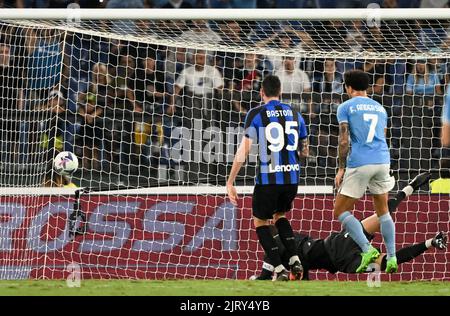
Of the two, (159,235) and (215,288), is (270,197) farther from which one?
(159,235)

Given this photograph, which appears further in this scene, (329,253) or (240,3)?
(240,3)

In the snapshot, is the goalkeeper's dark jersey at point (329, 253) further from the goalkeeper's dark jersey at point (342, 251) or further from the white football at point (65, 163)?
the white football at point (65, 163)

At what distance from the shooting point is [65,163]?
40.4 feet

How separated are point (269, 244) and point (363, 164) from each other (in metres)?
1.15

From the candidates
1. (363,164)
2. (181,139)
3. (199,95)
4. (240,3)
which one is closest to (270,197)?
(363,164)

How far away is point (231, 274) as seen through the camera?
42.3 feet

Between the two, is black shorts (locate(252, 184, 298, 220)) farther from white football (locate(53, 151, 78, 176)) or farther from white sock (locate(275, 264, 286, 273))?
white football (locate(53, 151, 78, 176))

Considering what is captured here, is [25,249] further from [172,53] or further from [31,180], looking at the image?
[172,53]

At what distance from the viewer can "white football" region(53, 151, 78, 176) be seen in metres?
12.3

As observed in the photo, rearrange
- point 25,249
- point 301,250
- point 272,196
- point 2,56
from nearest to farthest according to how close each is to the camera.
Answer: point 272,196 < point 301,250 < point 25,249 < point 2,56

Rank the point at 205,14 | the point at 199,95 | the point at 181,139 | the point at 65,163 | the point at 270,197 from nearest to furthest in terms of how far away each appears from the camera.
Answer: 1. the point at 270,197
2. the point at 205,14
3. the point at 65,163
4. the point at 181,139
5. the point at 199,95

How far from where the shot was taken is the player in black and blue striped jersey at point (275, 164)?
10.7 meters

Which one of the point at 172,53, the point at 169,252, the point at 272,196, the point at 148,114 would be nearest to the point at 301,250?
the point at 272,196

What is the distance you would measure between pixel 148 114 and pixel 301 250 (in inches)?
115
